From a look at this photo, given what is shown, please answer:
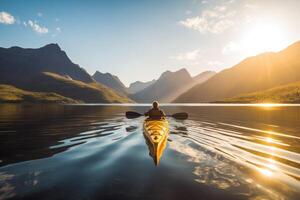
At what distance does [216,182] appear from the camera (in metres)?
8.92

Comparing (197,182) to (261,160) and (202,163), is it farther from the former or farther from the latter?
(261,160)

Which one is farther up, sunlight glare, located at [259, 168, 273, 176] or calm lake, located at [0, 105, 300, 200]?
calm lake, located at [0, 105, 300, 200]

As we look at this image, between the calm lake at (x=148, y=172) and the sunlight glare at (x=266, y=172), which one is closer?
the calm lake at (x=148, y=172)

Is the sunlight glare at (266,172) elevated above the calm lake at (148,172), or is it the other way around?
the calm lake at (148,172)

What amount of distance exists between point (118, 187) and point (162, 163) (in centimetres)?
371

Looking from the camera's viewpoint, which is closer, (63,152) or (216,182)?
(216,182)

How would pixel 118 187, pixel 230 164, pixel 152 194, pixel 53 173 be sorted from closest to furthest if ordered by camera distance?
pixel 152 194 → pixel 118 187 → pixel 53 173 → pixel 230 164

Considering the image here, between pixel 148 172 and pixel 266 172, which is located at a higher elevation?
pixel 148 172

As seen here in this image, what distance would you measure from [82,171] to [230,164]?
7.57m

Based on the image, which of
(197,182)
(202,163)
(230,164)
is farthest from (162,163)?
(230,164)

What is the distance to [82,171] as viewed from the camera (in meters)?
10.2

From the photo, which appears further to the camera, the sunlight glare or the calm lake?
the sunlight glare

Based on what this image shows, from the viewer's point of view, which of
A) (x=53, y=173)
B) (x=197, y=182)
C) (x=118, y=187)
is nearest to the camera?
(x=118, y=187)

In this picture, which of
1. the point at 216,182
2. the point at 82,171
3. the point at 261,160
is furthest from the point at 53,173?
the point at 261,160
